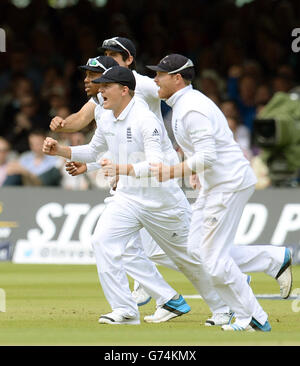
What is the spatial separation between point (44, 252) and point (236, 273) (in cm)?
809

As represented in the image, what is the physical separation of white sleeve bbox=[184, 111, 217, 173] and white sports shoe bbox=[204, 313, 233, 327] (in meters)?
1.66

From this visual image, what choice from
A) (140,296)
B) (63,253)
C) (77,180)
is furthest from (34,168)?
(140,296)

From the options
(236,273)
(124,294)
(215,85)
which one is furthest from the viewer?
(215,85)

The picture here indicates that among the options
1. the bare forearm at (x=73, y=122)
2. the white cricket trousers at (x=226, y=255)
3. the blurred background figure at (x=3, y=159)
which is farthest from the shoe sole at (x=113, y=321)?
the blurred background figure at (x=3, y=159)

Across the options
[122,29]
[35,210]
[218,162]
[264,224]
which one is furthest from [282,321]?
[122,29]

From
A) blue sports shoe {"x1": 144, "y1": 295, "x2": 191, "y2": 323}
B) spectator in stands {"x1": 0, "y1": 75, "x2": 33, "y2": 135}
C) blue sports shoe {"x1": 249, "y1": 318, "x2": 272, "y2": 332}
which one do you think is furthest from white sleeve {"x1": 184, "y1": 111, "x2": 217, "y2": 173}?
spectator in stands {"x1": 0, "y1": 75, "x2": 33, "y2": 135}

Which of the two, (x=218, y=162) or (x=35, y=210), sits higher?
(x=218, y=162)

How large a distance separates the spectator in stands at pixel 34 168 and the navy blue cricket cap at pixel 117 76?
321 inches

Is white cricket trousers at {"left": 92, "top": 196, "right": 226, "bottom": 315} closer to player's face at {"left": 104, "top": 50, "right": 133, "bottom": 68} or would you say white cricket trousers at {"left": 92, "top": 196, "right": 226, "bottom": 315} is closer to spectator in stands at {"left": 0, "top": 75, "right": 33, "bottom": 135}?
player's face at {"left": 104, "top": 50, "right": 133, "bottom": 68}

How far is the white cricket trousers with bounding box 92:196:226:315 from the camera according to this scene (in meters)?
9.49

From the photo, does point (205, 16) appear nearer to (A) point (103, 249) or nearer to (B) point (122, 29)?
(B) point (122, 29)

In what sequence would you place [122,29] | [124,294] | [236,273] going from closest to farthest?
[236,273], [124,294], [122,29]

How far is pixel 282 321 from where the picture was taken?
9914 millimetres

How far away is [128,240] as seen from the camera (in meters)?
9.76
